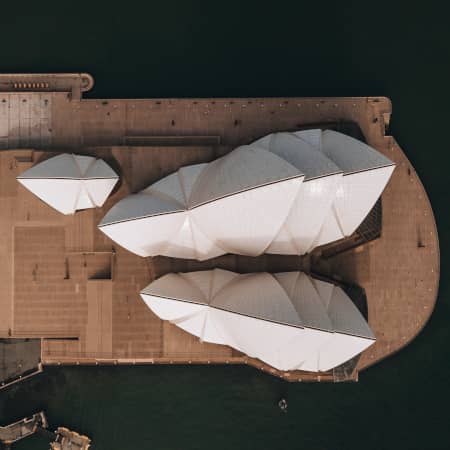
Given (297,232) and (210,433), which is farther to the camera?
(210,433)

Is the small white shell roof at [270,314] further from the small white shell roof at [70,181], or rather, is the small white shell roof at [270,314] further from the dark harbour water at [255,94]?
the small white shell roof at [70,181]

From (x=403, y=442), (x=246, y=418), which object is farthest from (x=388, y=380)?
(x=246, y=418)

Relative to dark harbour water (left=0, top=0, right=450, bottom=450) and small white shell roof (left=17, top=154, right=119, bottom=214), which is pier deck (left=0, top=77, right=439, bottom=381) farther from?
dark harbour water (left=0, top=0, right=450, bottom=450)

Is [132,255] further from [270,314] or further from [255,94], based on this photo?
[255,94]

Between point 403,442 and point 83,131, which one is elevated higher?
point 83,131

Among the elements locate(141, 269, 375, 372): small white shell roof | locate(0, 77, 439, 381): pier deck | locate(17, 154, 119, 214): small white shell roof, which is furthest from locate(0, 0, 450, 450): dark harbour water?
locate(17, 154, 119, 214): small white shell roof

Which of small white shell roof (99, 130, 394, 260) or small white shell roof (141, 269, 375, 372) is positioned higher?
small white shell roof (99, 130, 394, 260)

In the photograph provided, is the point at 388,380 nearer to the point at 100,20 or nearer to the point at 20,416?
the point at 20,416
